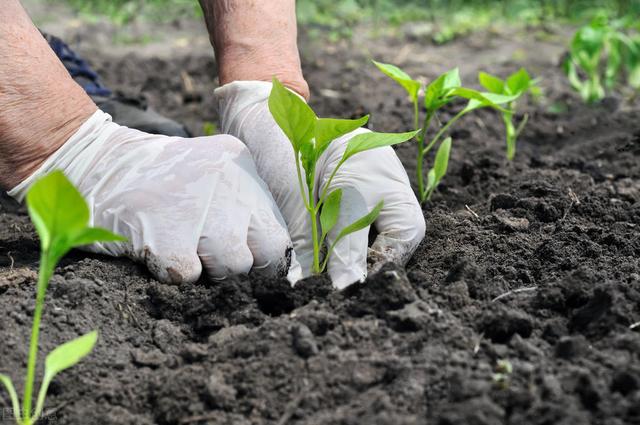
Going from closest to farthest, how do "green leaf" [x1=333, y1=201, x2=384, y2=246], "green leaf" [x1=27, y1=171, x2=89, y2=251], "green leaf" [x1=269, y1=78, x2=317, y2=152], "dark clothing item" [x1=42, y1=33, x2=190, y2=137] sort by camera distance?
"green leaf" [x1=27, y1=171, x2=89, y2=251] → "green leaf" [x1=269, y1=78, x2=317, y2=152] → "green leaf" [x1=333, y1=201, x2=384, y2=246] → "dark clothing item" [x1=42, y1=33, x2=190, y2=137]

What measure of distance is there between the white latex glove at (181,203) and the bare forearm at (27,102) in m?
0.04

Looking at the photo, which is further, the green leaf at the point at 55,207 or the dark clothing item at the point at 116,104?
the dark clothing item at the point at 116,104

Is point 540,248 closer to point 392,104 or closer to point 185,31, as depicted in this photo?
point 392,104

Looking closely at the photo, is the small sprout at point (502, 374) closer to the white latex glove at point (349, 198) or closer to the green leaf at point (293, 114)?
the white latex glove at point (349, 198)

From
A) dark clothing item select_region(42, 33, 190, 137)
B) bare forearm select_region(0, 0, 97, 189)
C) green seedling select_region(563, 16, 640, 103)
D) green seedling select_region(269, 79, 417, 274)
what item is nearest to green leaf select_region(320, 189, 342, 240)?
green seedling select_region(269, 79, 417, 274)

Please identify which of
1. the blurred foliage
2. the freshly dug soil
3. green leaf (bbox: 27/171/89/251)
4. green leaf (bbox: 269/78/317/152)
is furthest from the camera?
the blurred foliage

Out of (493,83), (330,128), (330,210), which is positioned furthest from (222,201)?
(493,83)

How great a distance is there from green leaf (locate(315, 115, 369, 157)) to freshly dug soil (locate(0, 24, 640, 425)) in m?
0.32

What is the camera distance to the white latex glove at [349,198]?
6.05ft

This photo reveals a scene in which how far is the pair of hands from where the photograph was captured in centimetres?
181

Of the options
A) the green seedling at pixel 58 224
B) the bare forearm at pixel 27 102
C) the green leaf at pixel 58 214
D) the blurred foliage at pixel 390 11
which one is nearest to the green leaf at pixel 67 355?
the green seedling at pixel 58 224

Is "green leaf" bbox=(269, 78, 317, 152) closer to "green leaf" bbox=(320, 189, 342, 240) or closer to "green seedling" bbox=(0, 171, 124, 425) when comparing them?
"green leaf" bbox=(320, 189, 342, 240)

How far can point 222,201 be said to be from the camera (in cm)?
186

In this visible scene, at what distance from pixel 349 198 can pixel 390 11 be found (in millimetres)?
5230
